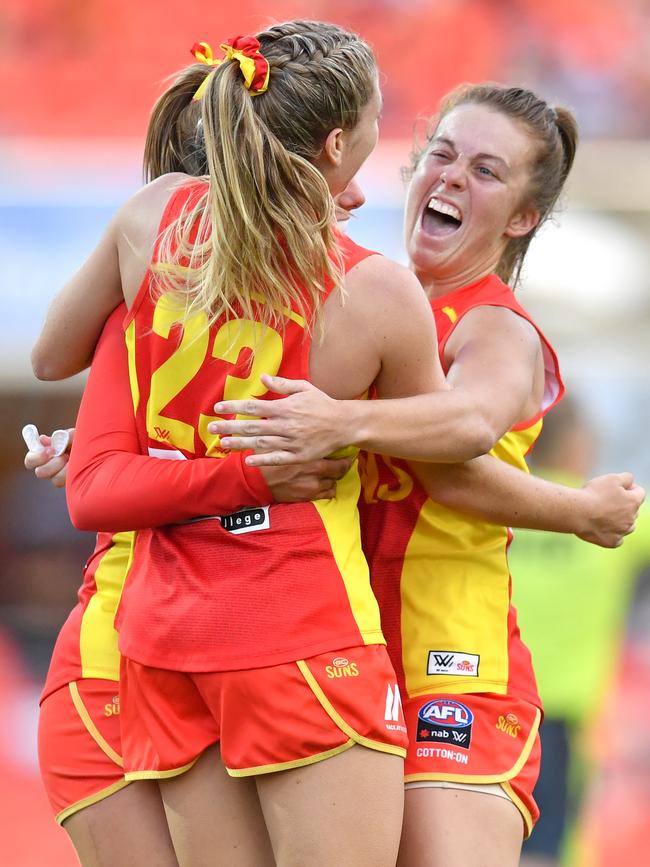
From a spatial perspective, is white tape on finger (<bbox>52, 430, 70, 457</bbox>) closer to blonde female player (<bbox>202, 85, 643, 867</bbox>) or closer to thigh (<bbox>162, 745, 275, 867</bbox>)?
blonde female player (<bbox>202, 85, 643, 867</bbox>)

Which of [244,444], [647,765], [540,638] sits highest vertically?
→ [244,444]

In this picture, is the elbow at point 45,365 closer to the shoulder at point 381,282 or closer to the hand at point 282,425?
the hand at point 282,425

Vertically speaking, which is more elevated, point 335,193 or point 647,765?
point 335,193

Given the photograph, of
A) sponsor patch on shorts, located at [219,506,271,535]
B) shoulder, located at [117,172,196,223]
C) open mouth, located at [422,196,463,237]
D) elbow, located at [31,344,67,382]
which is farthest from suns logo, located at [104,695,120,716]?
open mouth, located at [422,196,463,237]

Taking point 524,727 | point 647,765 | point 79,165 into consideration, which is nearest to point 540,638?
point 524,727

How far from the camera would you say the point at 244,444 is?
1.99 m

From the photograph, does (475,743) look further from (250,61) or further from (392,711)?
(250,61)

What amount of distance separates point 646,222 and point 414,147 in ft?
14.8

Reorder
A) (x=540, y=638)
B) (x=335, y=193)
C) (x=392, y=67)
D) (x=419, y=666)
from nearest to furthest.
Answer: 1. (x=335, y=193)
2. (x=419, y=666)
3. (x=540, y=638)
4. (x=392, y=67)

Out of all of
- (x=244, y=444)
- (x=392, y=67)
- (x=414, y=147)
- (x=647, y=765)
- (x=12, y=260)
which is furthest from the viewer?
(x=392, y=67)

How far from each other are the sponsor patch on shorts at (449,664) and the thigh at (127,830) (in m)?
0.59

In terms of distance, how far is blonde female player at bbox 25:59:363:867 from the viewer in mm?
2146

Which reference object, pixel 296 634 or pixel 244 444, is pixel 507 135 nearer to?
pixel 244 444

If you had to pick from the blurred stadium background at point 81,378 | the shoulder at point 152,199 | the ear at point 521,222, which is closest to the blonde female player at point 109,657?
the shoulder at point 152,199
